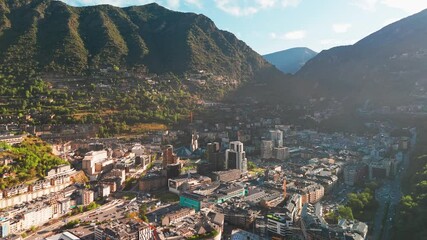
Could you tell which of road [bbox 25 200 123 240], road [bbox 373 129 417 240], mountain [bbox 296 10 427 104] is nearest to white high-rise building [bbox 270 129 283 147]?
road [bbox 373 129 417 240]

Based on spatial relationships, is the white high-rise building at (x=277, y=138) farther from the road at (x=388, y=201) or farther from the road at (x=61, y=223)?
the road at (x=61, y=223)

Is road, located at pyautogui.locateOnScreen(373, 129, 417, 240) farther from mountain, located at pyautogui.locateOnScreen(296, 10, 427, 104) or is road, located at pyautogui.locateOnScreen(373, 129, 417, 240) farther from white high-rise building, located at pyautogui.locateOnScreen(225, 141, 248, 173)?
mountain, located at pyautogui.locateOnScreen(296, 10, 427, 104)

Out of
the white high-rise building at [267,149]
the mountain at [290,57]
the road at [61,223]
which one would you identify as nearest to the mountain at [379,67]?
the white high-rise building at [267,149]

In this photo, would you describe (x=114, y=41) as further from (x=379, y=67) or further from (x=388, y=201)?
(x=388, y=201)

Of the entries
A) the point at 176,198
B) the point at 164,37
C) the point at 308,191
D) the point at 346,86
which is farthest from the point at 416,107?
the point at 164,37

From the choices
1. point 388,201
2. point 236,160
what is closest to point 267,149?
point 236,160

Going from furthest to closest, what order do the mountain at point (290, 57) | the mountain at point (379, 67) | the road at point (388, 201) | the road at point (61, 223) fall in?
1. the mountain at point (290, 57)
2. the mountain at point (379, 67)
3. the road at point (388, 201)
4. the road at point (61, 223)
